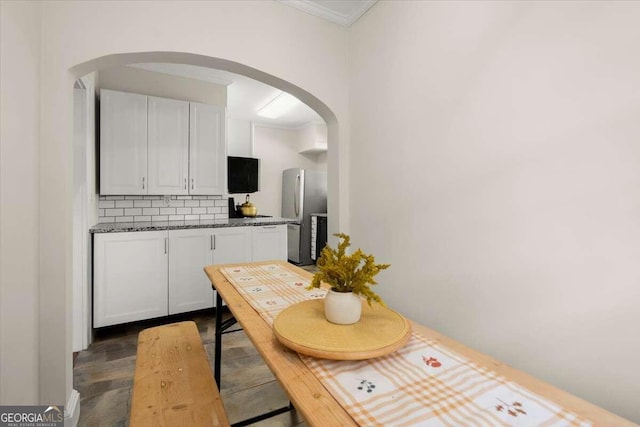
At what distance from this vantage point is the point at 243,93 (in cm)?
430

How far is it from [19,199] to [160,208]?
227 centimetres

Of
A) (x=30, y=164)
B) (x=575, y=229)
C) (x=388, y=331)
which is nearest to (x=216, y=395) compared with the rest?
(x=388, y=331)

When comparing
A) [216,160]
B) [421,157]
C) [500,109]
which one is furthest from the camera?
[216,160]

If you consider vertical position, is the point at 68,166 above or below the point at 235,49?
below

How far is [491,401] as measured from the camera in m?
0.69

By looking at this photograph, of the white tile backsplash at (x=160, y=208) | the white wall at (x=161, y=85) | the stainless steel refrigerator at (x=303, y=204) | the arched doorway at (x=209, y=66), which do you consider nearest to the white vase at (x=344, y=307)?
the arched doorway at (x=209, y=66)

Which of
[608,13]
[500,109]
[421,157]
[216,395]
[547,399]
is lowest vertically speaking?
[216,395]

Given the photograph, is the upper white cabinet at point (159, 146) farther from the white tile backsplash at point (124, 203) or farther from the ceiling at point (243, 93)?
the ceiling at point (243, 93)

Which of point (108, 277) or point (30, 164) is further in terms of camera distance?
point (108, 277)

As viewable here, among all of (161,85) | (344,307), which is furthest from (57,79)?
(161,85)

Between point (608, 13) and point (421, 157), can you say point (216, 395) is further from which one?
point (608, 13)

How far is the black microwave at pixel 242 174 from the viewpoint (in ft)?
15.0

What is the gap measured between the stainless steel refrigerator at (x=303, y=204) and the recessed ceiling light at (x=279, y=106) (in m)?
1.12

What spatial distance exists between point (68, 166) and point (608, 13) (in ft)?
8.30
